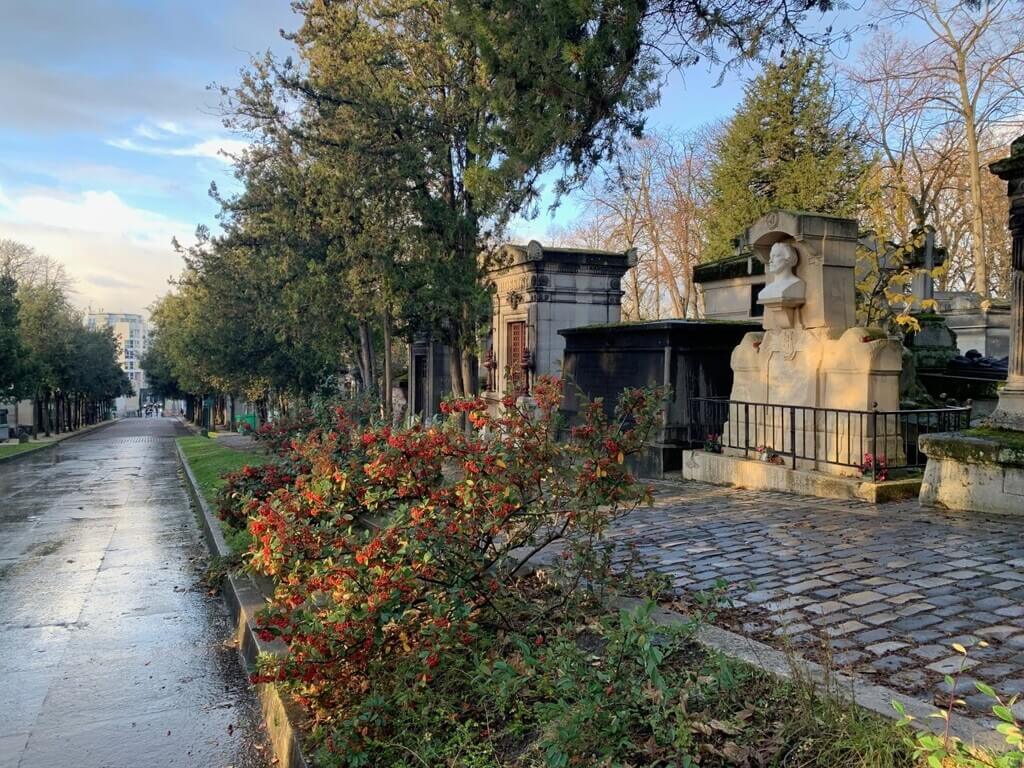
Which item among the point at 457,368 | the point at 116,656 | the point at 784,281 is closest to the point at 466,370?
the point at 457,368

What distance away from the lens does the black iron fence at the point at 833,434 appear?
896 cm

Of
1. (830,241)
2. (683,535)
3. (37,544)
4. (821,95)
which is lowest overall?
(37,544)

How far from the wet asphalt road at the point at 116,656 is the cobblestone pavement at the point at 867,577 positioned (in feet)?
10.2

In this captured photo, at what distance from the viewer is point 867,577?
5223mm

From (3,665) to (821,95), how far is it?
29874mm

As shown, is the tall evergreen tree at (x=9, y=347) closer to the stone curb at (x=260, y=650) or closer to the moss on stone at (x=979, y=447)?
the stone curb at (x=260, y=650)

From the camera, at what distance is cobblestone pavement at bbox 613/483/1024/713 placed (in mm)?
3697

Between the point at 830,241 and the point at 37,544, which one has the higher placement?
the point at 830,241

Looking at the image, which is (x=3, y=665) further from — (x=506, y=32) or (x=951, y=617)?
(x=506, y=32)

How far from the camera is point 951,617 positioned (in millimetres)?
4316

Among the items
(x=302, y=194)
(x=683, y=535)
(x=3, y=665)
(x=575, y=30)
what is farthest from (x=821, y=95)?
(x=3, y=665)

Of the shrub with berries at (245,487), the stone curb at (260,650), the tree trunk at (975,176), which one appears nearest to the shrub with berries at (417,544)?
the stone curb at (260,650)

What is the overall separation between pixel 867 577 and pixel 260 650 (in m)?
4.21

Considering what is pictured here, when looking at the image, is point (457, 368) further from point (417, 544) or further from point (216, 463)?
point (417, 544)
